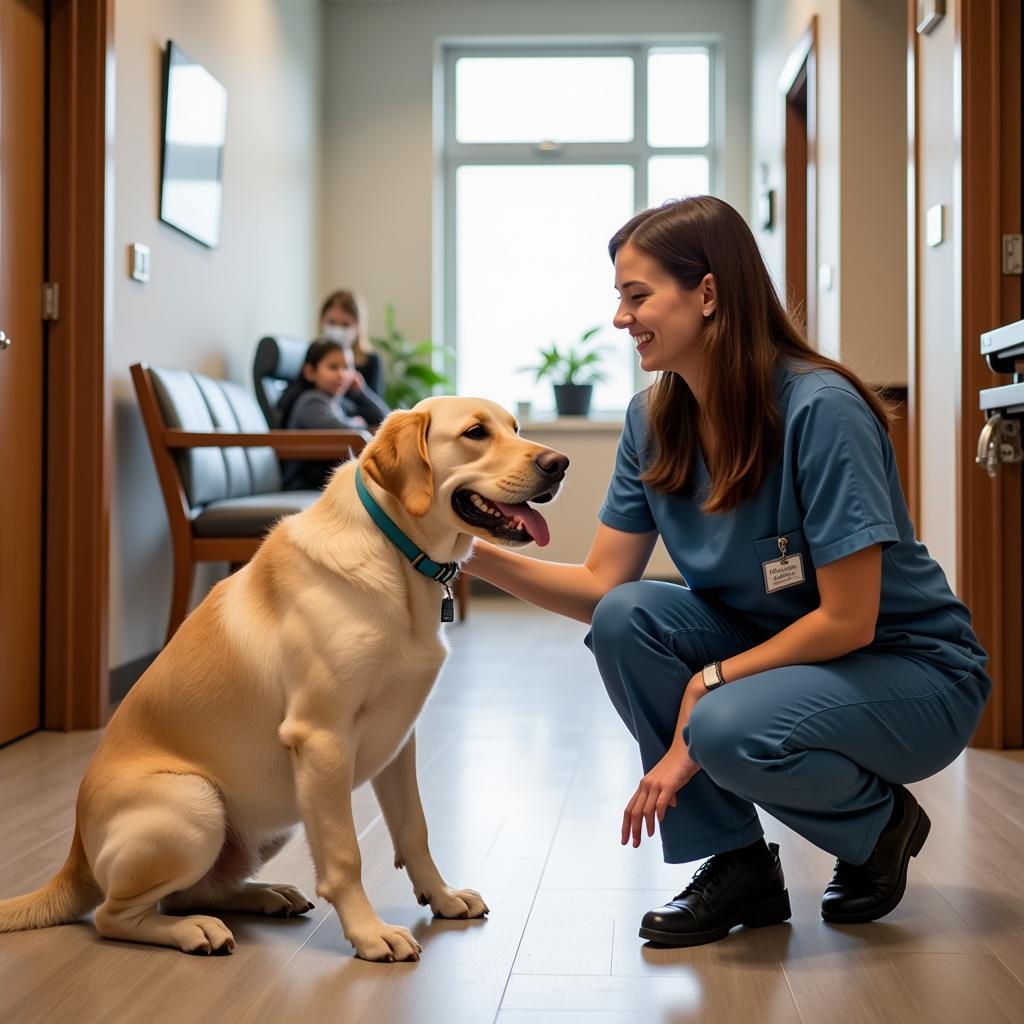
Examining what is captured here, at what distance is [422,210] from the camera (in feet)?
22.4

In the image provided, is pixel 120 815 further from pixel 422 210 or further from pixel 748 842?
pixel 422 210

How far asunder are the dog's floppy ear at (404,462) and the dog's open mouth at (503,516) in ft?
0.17

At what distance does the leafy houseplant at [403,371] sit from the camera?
6457mm

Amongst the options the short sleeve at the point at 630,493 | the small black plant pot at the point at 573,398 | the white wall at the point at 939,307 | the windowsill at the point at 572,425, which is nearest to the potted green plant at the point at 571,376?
the small black plant pot at the point at 573,398

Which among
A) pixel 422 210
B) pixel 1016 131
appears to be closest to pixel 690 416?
pixel 1016 131

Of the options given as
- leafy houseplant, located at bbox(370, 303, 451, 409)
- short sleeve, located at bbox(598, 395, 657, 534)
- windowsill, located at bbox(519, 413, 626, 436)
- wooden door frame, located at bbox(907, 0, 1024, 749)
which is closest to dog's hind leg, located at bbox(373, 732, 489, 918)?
short sleeve, located at bbox(598, 395, 657, 534)

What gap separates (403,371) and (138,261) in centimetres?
286

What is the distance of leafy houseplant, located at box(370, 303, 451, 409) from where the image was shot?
6457 mm

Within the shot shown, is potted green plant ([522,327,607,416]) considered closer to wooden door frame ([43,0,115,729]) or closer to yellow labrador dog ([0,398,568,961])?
wooden door frame ([43,0,115,729])

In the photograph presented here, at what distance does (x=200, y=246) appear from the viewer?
4504mm

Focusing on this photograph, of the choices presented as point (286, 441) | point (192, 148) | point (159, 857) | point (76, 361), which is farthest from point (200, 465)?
point (159, 857)

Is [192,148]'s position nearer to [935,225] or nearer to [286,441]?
[286,441]

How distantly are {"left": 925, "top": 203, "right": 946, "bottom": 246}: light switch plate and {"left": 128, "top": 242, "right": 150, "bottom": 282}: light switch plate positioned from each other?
226 cm

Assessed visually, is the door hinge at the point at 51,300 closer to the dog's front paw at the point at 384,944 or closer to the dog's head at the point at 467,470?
the dog's head at the point at 467,470
